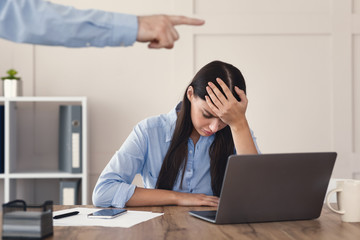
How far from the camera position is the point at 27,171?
3.12 m

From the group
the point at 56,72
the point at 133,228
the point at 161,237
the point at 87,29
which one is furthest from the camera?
the point at 56,72

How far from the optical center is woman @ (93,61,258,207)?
204 cm

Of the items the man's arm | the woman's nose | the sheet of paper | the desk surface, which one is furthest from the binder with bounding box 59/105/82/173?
the man's arm

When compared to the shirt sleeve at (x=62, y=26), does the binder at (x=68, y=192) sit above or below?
below

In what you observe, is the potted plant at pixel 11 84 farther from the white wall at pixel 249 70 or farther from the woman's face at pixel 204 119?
the woman's face at pixel 204 119

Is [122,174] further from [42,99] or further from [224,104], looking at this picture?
[42,99]

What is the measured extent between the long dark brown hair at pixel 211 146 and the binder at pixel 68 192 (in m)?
1.06

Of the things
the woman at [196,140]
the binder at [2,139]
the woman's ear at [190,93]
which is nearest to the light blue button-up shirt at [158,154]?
the woman at [196,140]

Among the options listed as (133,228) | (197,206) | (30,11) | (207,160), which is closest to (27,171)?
(207,160)

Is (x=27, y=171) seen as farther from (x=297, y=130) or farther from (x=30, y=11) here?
(x=30, y=11)

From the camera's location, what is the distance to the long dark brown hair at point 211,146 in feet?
6.84

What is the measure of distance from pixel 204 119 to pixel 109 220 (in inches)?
27.9

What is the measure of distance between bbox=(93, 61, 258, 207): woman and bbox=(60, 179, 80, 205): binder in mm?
936

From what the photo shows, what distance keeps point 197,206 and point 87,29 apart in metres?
0.88
